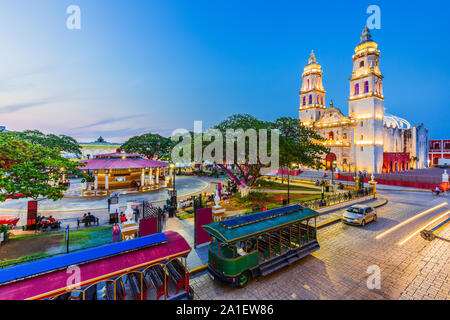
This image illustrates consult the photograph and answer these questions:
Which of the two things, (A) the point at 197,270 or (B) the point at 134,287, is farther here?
(A) the point at 197,270

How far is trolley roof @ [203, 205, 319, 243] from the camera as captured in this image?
24.9ft

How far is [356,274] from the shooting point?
27.7 ft

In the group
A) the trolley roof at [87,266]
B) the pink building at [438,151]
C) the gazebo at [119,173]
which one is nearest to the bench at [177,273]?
the trolley roof at [87,266]

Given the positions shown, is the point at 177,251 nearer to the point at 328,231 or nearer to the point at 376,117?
the point at 328,231

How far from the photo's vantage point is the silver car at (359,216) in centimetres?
1409

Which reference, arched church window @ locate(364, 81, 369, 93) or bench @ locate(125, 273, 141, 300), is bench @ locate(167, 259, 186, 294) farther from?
arched church window @ locate(364, 81, 369, 93)

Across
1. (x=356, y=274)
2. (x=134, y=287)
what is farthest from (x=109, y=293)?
(x=356, y=274)

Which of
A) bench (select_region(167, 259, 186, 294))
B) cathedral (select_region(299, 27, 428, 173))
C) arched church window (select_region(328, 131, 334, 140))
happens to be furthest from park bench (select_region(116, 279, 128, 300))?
arched church window (select_region(328, 131, 334, 140))

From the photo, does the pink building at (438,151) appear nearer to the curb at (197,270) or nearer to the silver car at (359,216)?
the silver car at (359,216)

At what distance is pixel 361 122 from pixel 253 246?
51153 millimetres

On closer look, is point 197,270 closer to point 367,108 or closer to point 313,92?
point 367,108

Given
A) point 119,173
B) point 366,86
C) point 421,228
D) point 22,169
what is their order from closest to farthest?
point 22,169, point 421,228, point 119,173, point 366,86

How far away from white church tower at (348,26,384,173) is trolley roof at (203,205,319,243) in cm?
4575
